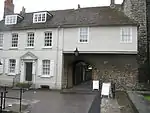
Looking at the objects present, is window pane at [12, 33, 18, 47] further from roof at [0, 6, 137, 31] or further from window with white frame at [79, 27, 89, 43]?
window with white frame at [79, 27, 89, 43]

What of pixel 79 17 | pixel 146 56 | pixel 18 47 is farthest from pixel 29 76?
pixel 146 56

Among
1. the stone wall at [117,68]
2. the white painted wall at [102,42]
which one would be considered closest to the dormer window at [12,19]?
the white painted wall at [102,42]

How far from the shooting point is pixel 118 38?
1845cm

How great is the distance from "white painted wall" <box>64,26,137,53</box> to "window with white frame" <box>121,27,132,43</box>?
26 centimetres

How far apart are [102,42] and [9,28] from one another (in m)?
10.4

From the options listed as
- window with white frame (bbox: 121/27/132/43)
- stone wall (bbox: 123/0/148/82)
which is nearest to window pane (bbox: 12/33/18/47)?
window with white frame (bbox: 121/27/132/43)

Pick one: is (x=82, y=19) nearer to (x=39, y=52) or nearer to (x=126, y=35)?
(x=126, y=35)

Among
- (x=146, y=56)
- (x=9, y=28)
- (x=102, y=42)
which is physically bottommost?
(x=146, y=56)

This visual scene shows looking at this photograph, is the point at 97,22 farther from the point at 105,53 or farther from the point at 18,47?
the point at 18,47

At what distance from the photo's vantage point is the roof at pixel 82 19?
1906cm

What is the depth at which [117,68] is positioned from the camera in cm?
1875

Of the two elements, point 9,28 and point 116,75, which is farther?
point 9,28

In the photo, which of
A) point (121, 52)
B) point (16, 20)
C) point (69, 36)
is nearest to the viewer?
point (121, 52)

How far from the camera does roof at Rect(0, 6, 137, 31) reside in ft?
Result: 62.5
